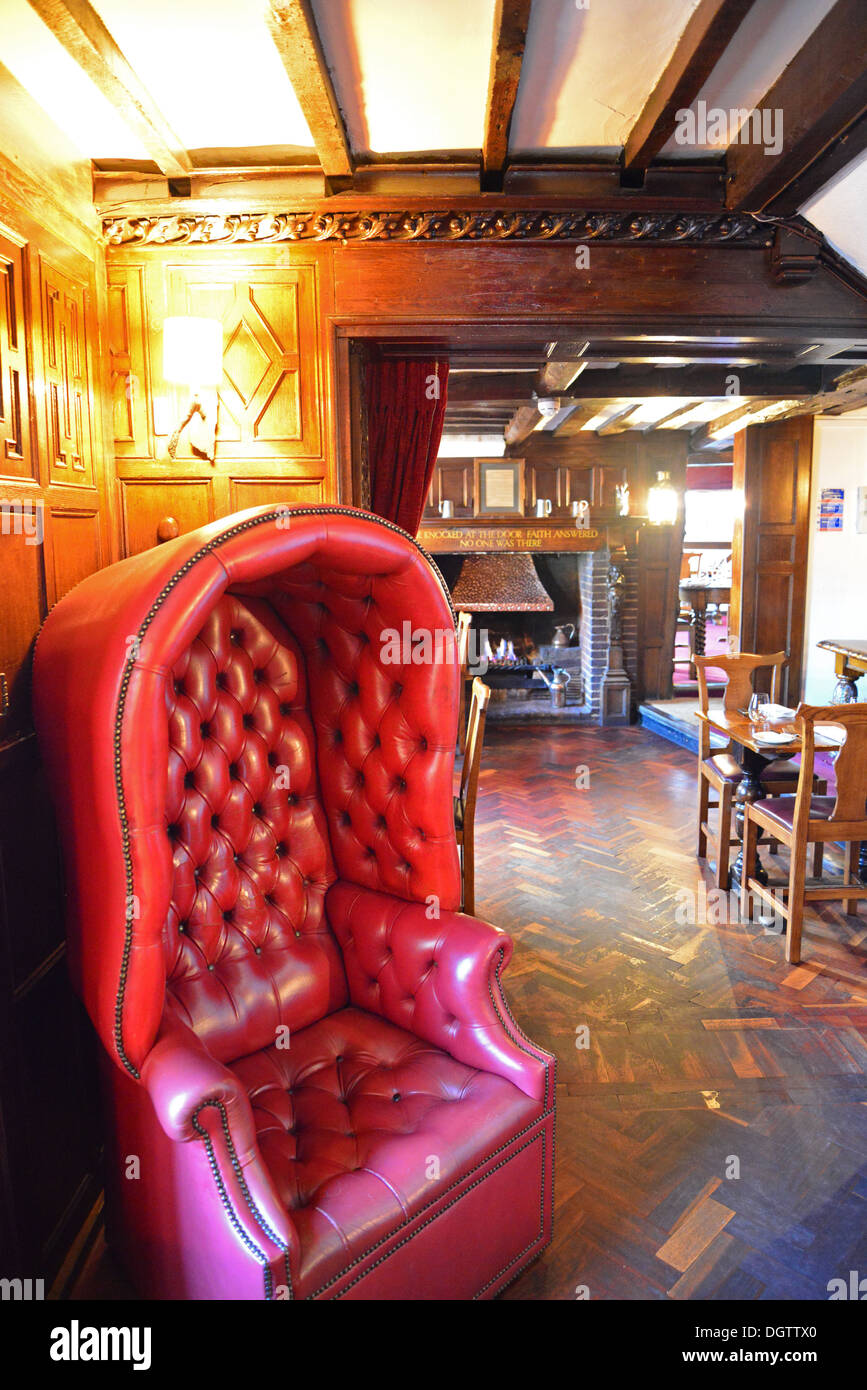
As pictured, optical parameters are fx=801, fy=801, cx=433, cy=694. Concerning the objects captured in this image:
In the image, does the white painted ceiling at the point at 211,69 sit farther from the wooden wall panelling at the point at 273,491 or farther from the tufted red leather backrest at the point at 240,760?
the tufted red leather backrest at the point at 240,760

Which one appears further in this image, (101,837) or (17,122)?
(17,122)

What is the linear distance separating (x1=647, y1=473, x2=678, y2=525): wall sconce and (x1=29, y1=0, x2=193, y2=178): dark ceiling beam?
571 cm

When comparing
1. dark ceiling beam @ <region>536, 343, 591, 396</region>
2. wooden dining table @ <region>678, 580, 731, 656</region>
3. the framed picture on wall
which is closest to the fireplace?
the framed picture on wall

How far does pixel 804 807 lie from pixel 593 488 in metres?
4.85

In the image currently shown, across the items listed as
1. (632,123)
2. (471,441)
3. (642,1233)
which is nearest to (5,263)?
(632,123)

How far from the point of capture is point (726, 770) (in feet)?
12.7

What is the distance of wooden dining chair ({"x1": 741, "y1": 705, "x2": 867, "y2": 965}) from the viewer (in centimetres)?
300

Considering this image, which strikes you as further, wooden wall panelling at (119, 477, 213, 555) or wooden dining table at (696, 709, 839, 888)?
wooden dining table at (696, 709, 839, 888)

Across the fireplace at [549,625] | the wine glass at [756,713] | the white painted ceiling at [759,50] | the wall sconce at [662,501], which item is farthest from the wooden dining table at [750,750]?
the wall sconce at [662,501]

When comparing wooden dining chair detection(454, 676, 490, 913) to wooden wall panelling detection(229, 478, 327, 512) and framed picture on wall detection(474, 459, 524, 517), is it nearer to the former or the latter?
wooden wall panelling detection(229, 478, 327, 512)

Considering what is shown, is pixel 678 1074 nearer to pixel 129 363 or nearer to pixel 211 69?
pixel 129 363

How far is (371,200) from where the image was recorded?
2.42 meters

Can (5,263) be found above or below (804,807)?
above
